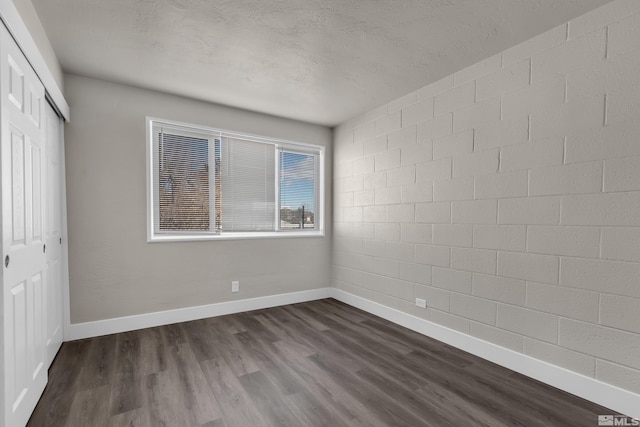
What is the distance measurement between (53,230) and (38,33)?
1.55 meters

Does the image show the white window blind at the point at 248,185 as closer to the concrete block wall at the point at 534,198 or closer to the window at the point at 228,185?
the window at the point at 228,185

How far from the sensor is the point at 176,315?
3424 mm

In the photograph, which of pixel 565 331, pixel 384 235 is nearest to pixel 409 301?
pixel 384 235

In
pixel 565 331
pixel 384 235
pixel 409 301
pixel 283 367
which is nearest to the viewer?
pixel 565 331

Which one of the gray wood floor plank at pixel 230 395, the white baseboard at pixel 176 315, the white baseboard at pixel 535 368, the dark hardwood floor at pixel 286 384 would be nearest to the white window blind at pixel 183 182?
the white baseboard at pixel 176 315

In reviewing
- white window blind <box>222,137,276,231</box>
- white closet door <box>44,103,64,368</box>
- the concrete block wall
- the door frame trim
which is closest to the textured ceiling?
the concrete block wall

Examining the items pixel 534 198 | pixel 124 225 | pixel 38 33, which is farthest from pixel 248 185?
pixel 534 198

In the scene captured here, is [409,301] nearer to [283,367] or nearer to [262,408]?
[283,367]

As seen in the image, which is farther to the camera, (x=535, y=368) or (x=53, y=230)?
(x=53, y=230)

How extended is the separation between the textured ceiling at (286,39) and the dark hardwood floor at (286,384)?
2.72 metres

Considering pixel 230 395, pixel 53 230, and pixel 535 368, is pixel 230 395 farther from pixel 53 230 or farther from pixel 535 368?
pixel 535 368

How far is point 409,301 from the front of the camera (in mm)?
3357

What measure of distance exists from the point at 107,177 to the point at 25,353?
1.89 meters

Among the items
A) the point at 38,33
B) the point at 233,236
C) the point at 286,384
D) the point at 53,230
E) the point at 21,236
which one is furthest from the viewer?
the point at 233,236
